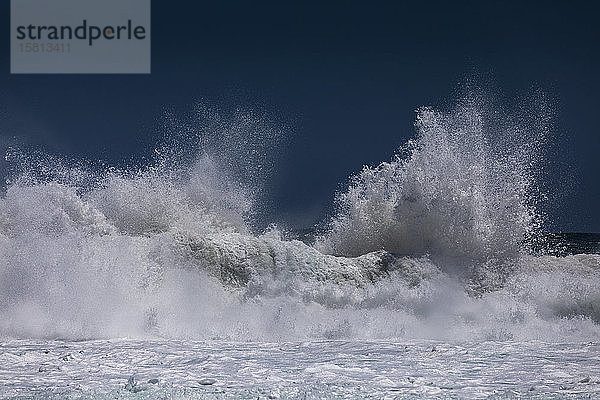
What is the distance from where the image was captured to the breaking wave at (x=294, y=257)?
4.97 meters

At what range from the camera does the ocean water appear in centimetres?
321

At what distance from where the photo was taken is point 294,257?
6812mm

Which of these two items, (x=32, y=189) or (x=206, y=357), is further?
(x=32, y=189)

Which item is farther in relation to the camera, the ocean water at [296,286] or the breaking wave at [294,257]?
the breaking wave at [294,257]

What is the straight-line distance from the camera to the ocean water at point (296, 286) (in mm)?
3205

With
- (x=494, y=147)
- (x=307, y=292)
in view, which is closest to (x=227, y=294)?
(x=307, y=292)

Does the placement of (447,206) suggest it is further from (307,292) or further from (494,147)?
(307,292)

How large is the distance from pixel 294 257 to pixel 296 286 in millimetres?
661

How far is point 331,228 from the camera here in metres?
9.43

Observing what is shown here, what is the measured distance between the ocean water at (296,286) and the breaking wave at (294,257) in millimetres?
26

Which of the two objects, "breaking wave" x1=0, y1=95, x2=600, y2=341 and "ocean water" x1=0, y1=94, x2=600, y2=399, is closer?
"ocean water" x1=0, y1=94, x2=600, y2=399

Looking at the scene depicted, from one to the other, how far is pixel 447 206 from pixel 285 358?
16.9 feet

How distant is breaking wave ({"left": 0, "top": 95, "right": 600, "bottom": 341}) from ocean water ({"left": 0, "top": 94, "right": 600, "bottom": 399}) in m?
0.03

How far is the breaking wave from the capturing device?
4969 millimetres
